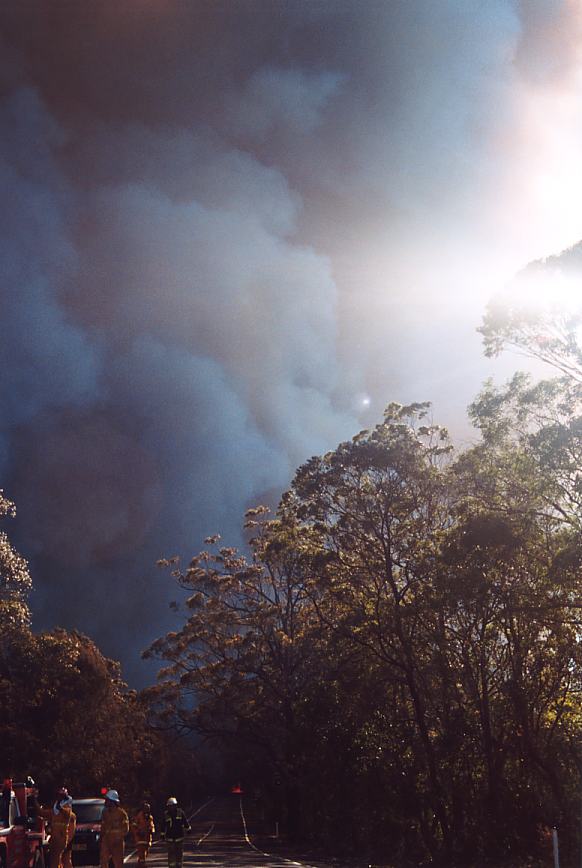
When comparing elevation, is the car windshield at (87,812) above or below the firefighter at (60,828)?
above

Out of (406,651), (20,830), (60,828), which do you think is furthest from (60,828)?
(406,651)

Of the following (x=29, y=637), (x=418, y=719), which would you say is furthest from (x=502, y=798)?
(x=29, y=637)

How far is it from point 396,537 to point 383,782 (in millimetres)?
13170

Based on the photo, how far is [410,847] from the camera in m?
35.1

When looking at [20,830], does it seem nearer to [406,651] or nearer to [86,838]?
[86,838]

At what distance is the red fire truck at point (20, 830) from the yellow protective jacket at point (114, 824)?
4.16 feet

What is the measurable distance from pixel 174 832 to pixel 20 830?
301cm

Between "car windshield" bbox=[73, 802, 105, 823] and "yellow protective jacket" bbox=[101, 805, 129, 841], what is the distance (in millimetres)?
9874

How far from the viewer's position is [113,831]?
51.4ft

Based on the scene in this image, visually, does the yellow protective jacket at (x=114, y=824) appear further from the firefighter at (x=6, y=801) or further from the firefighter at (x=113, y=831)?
the firefighter at (x=6, y=801)

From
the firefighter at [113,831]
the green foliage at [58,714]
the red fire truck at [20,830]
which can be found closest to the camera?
the red fire truck at [20,830]

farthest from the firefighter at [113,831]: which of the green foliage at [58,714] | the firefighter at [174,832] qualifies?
the green foliage at [58,714]

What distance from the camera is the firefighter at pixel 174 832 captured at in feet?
54.9

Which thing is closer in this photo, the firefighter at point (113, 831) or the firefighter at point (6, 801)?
the firefighter at point (6, 801)
